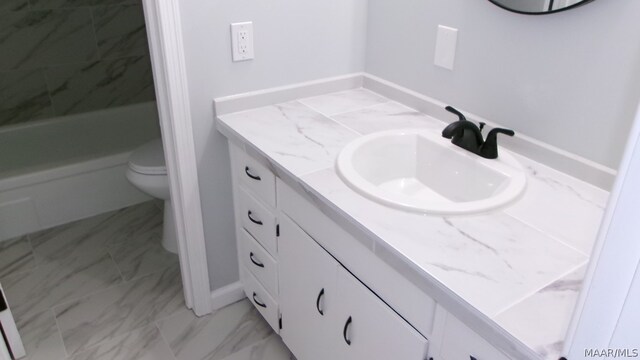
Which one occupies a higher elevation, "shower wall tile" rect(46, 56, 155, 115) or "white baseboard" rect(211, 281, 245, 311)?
"shower wall tile" rect(46, 56, 155, 115)

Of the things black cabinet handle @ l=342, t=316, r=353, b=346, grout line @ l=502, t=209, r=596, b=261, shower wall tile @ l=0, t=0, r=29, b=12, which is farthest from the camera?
shower wall tile @ l=0, t=0, r=29, b=12

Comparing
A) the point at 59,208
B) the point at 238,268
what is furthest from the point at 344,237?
the point at 59,208

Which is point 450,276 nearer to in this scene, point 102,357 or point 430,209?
point 430,209

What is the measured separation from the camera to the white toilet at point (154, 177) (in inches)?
87.0

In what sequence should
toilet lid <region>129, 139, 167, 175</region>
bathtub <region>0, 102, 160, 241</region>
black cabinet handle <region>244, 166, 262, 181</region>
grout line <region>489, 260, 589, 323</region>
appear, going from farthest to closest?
bathtub <region>0, 102, 160, 241</region>, toilet lid <region>129, 139, 167, 175</region>, black cabinet handle <region>244, 166, 262, 181</region>, grout line <region>489, 260, 589, 323</region>

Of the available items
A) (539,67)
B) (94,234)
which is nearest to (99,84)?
(94,234)

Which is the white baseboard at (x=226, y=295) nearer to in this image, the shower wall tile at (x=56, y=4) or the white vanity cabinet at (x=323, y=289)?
the white vanity cabinet at (x=323, y=289)

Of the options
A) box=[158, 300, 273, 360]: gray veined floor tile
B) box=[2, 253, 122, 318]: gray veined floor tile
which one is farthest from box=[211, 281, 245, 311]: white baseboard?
box=[2, 253, 122, 318]: gray veined floor tile

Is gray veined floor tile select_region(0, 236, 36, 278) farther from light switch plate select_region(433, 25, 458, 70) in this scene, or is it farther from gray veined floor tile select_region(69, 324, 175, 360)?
light switch plate select_region(433, 25, 458, 70)

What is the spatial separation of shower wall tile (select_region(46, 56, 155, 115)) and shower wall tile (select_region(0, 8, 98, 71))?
0.24ft

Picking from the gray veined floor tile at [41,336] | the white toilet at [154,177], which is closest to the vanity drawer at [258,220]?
the white toilet at [154,177]

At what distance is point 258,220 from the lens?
1664mm

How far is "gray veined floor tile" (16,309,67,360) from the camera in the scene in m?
1.79

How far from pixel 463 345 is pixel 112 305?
5.05 feet
